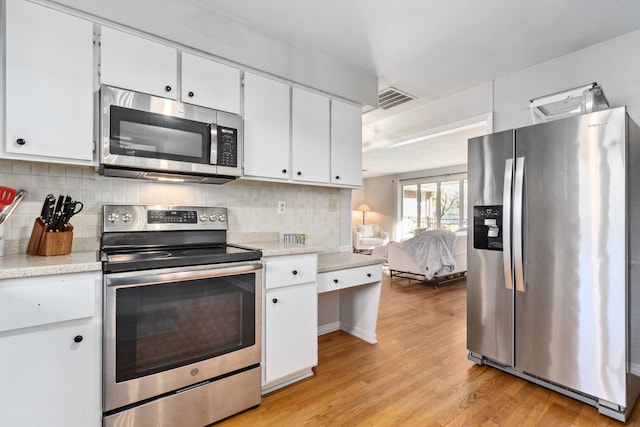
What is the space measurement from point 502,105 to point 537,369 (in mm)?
2209

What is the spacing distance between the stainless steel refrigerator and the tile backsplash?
1305 millimetres

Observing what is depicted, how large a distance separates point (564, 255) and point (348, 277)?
1.40m

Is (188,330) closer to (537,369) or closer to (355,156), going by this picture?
(355,156)

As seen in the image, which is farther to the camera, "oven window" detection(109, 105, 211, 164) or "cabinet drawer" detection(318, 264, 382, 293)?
"cabinet drawer" detection(318, 264, 382, 293)

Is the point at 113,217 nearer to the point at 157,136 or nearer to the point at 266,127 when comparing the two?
the point at 157,136

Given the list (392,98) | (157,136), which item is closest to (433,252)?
(392,98)

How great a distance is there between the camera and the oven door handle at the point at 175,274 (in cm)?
144

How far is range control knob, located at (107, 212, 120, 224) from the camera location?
6.15 feet

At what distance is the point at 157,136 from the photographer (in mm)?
1830

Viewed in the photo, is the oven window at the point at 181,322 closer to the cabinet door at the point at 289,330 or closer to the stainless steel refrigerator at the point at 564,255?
the cabinet door at the point at 289,330

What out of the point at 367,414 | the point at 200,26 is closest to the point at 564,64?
the point at 200,26

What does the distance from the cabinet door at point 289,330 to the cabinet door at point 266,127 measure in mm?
855

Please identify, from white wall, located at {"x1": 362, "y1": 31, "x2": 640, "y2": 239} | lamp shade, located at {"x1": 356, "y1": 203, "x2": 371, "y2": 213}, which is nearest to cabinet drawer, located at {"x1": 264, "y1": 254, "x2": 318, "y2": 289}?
white wall, located at {"x1": 362, "y1": 31, "x2": 640, "y2": 239}

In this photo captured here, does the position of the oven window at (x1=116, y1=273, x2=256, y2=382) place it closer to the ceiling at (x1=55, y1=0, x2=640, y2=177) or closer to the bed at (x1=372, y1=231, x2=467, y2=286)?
the ceiling at (x1=55, y1=0, x2=640, y2=177)
